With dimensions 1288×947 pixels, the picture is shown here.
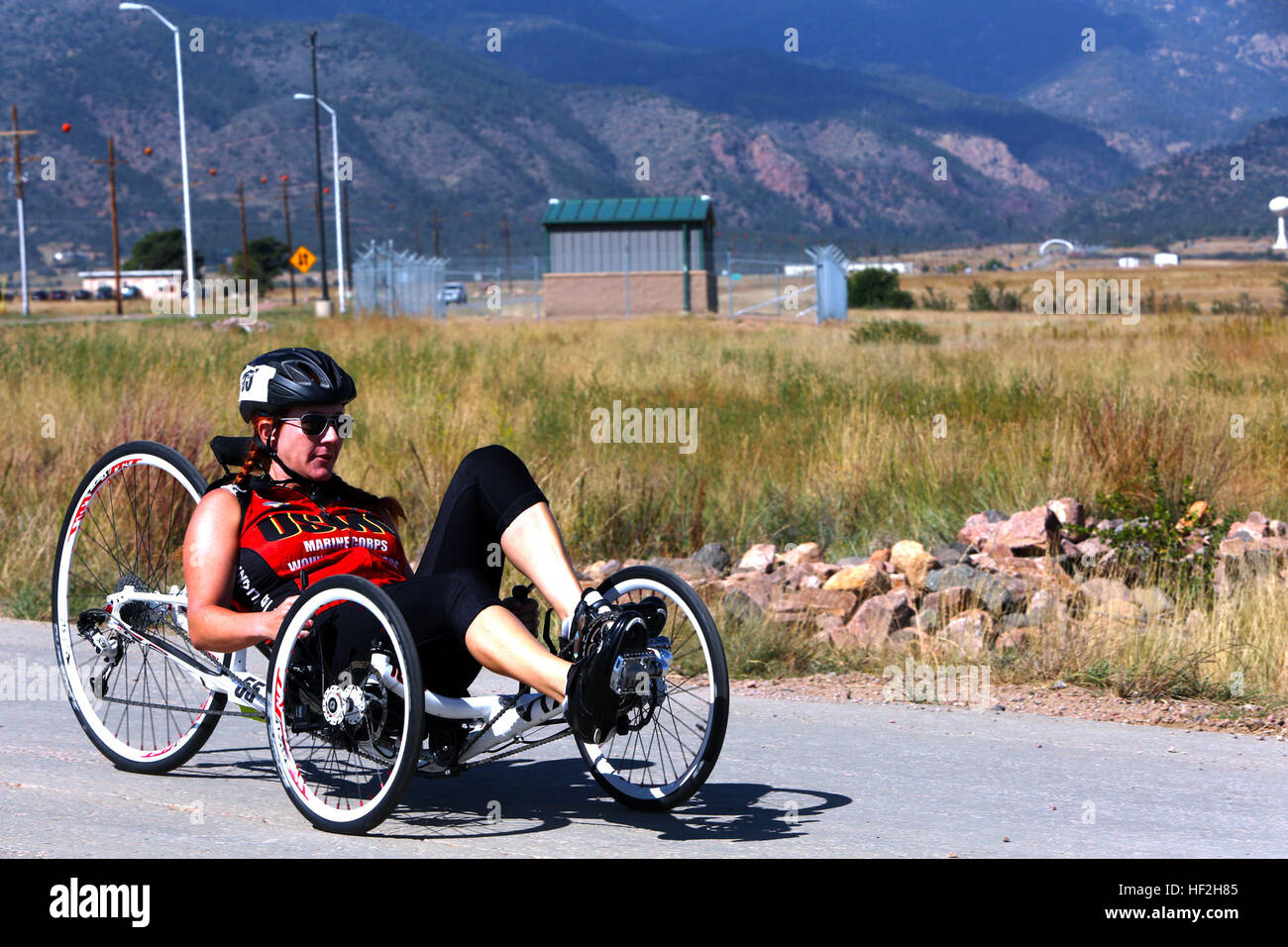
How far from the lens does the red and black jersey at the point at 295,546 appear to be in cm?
483

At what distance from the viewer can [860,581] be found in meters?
8.11

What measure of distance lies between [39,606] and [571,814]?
4742 millimetres

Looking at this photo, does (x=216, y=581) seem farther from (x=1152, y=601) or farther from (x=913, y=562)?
(x=1152, y=601)

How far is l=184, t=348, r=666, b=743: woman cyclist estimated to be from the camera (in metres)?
4.21

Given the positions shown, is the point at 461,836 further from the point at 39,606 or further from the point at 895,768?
the point at 39,606

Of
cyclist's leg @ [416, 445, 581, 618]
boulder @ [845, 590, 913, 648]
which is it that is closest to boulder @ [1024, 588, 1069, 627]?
boulder @ [845, 590, 913, 648]

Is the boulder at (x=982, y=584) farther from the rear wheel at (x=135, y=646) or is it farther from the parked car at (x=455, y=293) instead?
the parked car at (x=455, y=293)

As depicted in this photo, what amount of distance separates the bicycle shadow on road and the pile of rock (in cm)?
234

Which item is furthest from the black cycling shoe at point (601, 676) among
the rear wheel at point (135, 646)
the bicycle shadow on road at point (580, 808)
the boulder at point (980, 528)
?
the boulder at point (980, 528)

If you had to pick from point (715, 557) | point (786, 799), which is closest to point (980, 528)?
point (715, 557)

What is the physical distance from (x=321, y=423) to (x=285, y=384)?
16 centimetres

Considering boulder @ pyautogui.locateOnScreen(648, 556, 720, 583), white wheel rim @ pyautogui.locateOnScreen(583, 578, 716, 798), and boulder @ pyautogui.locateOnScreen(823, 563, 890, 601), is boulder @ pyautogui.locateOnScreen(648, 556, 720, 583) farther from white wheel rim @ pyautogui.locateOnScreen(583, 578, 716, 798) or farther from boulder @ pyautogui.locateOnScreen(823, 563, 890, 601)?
white wheel rim @ pyautogui.locateOnScreen(583, 578, 716, 798)
